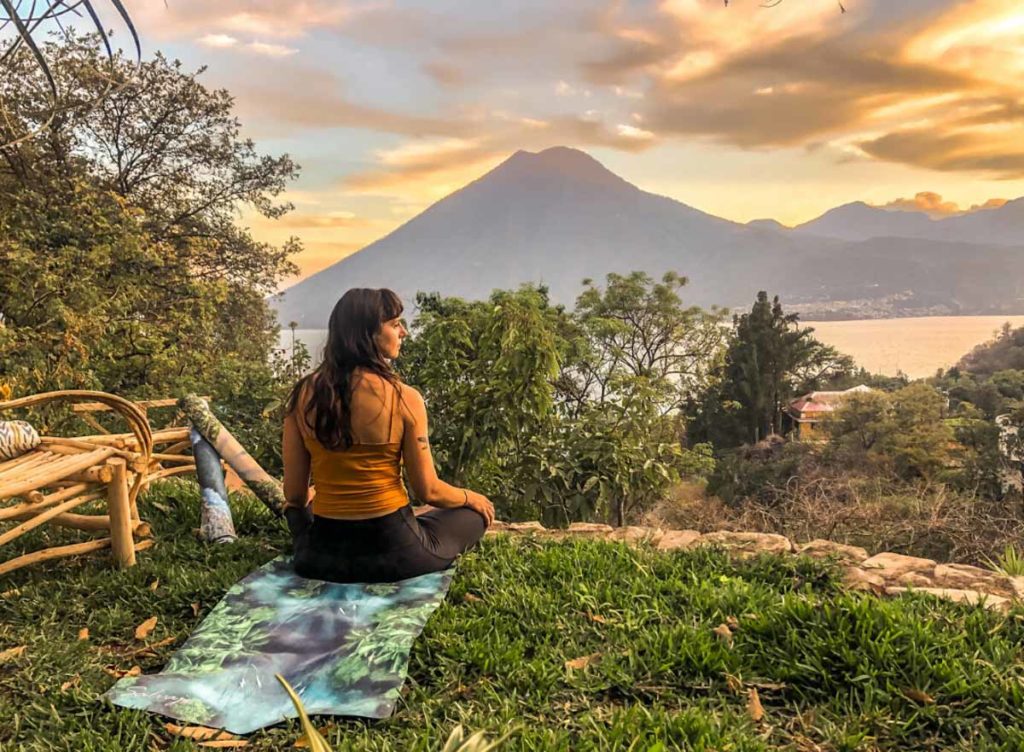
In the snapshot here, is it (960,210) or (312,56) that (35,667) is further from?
(960,210)

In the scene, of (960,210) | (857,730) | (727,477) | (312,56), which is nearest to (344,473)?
(857,730)

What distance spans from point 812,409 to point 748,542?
102 feet

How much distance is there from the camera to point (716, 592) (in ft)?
6.89

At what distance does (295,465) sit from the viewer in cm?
235

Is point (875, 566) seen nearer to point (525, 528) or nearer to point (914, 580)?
point (914, 580)

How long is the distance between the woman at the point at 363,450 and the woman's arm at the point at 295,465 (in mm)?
10

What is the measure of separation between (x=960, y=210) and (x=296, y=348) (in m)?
186

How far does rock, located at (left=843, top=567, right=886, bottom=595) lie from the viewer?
7.14 ft

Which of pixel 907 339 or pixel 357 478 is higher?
pixel 357 478

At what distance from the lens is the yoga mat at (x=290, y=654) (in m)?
1.62

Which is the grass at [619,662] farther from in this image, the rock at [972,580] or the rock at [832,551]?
the rock at [972,580]

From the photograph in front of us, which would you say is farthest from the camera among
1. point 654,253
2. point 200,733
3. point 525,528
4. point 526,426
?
point 654,253

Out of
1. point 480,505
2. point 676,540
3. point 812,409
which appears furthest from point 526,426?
point 812,409

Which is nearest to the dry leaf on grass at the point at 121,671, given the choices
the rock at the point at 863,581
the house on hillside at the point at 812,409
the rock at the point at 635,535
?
the rock at the point at 635,535
